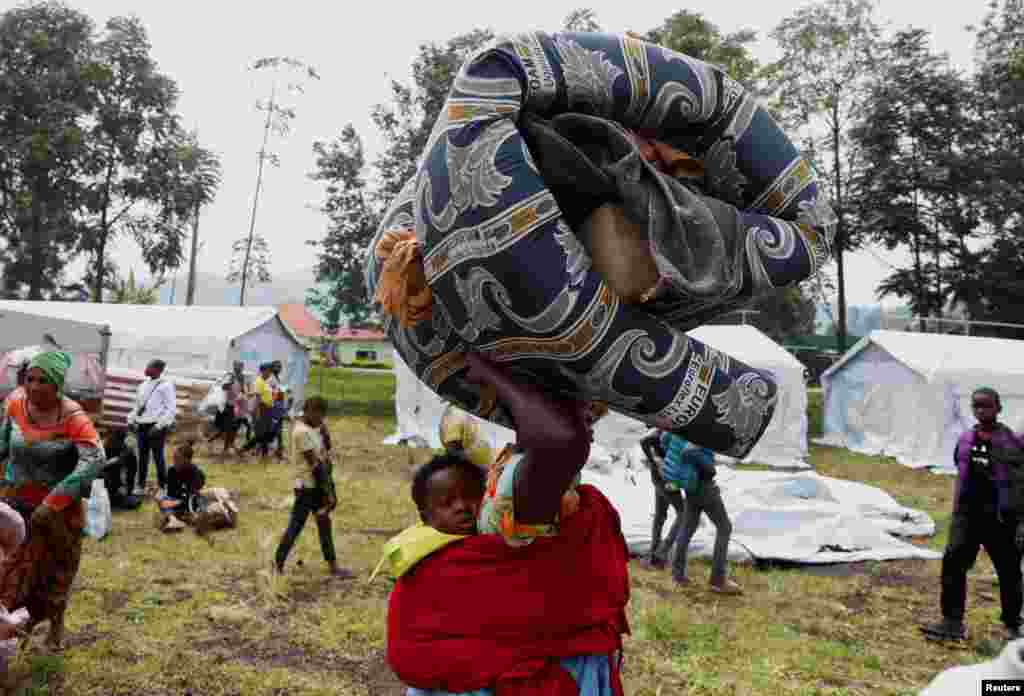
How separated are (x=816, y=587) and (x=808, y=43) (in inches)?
996

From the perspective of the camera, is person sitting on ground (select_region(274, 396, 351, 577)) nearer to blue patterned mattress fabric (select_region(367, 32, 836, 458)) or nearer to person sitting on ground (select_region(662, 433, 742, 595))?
person sitting on ground (select_region(662, 433, 742, 595))

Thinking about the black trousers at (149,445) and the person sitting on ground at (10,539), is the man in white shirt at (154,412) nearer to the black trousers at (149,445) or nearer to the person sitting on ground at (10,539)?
the black trousers at (149,445)

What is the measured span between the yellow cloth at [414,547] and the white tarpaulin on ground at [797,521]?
5.96m

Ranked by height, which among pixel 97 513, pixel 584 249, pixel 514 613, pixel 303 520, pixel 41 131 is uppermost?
pixel 41 131

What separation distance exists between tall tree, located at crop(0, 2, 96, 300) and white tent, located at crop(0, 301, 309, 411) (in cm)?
793

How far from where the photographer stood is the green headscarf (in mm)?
4383

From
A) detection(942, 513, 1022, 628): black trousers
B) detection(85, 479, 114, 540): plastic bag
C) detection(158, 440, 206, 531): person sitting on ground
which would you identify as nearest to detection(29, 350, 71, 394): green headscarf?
detection(85, 479, 114, 540): plastic bag

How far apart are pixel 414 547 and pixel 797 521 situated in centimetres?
741

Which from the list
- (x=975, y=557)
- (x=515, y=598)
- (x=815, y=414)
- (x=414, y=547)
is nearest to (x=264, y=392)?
(x=975, y=557)

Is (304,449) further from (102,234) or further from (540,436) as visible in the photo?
(102,234)

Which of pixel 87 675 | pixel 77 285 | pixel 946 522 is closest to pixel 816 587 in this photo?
pixel 946 522

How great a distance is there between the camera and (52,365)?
174 inches

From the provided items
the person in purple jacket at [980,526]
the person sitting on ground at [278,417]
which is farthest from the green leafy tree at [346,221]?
the person in purple jacket at [980,526]

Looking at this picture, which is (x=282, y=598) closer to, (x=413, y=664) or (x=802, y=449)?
(x=413, y=664)
